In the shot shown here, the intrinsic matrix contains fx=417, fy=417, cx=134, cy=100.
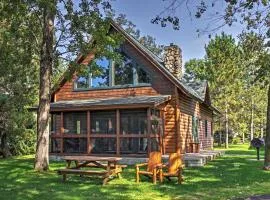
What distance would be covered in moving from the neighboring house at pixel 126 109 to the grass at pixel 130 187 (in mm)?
5372

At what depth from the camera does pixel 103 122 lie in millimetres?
23016

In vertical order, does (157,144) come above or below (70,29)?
below

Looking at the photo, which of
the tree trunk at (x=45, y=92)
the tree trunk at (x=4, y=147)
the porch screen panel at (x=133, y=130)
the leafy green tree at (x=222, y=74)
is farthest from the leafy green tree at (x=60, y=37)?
the leafy green tree at (x=222, y=74)

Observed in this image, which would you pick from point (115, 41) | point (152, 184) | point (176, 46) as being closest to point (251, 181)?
point (152, 184)

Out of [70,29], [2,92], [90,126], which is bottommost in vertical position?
[90,126]

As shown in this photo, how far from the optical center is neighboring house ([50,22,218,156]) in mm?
21203

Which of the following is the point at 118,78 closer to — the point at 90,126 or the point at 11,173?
the point at 90,126

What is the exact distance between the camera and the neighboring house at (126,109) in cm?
2120

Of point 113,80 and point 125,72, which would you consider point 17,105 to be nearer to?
point 113,80

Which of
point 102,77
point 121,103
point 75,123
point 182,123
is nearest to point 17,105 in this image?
point 75,123

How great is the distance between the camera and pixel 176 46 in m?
25.6

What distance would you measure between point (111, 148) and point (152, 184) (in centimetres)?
948

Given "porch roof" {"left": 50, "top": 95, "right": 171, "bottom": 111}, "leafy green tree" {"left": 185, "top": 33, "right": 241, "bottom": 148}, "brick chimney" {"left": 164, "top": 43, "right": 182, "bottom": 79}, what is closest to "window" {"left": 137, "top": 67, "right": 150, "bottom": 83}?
"porch roof" {"left": 50, "top": 95, "right": 171, "bottom": 111}

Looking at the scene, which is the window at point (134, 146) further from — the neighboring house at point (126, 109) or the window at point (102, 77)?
the window at point (102, 77)
